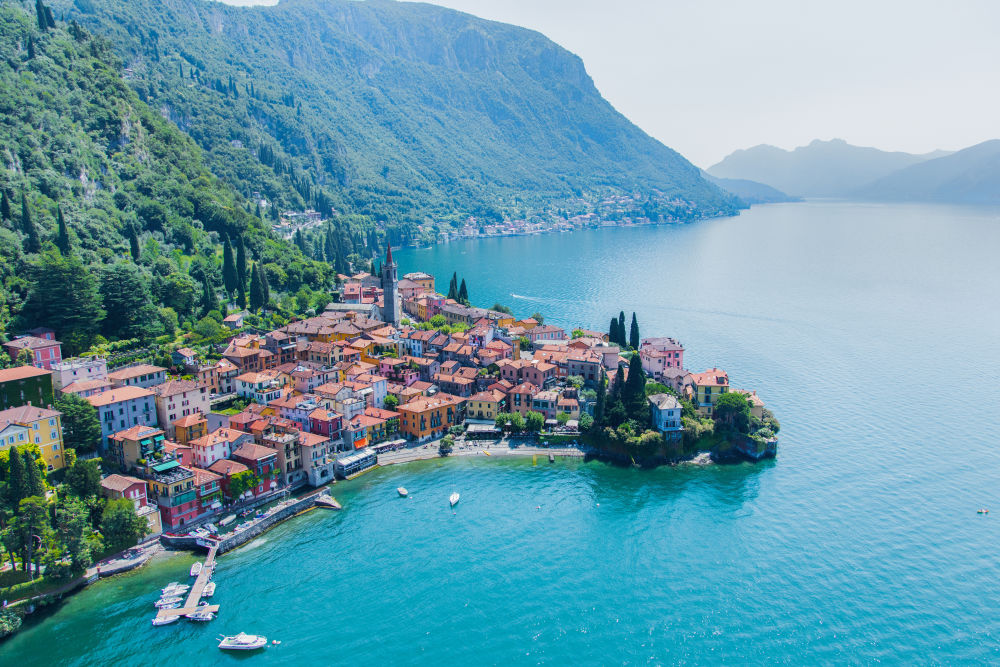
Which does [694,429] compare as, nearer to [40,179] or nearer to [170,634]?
[170,634]

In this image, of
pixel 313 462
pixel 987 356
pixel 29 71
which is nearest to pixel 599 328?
pixel 987 356

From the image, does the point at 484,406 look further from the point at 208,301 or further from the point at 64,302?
the point at 64,302

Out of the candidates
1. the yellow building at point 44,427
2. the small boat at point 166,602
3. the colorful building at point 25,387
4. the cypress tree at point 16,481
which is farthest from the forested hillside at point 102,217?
the small boat at point 166,602

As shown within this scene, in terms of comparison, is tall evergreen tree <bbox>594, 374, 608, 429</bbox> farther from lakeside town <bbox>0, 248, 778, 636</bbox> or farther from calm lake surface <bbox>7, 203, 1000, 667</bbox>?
calm lake surface <bbox>7, 203, 1000, 667</bbox>

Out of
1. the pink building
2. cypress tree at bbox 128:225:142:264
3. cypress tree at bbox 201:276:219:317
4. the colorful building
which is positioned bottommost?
the colorful building

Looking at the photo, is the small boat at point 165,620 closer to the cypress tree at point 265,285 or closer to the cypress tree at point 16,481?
the cypress tree at point 16,481

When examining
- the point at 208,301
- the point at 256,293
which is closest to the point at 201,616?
the point at 208,301

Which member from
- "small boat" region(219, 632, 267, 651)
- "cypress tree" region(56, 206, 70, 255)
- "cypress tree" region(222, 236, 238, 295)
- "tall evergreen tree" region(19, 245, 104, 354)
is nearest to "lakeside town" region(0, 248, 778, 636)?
"tall evergreen tree" region(19, 245, 104, 354)

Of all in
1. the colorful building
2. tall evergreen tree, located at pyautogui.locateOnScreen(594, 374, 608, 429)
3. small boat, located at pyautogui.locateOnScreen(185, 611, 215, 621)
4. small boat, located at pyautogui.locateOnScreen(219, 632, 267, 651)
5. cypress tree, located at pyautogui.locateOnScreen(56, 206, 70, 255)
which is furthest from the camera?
cypress tree, located at pyautogui.locateOnScreen(56, 206, 70, 255)
